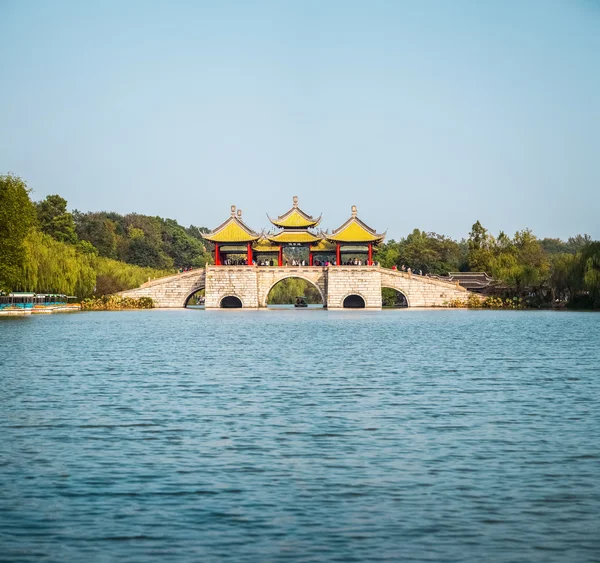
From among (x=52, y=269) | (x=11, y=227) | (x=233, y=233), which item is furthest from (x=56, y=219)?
(x=11, y=227)

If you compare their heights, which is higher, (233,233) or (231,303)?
(233,233)

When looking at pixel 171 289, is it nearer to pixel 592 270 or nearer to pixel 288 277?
pixel 288 277

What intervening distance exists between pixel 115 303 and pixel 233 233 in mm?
9045

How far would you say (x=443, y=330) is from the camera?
37.4m

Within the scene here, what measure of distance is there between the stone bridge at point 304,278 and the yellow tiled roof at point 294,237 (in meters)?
1.91

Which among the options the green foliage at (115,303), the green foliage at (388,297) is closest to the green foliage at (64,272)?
the green foliage at (115,303)

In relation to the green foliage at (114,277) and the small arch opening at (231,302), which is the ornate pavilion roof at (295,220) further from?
the green foliage at (114,277)

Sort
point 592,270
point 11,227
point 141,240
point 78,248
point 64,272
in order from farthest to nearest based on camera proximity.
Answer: point 141,240, point 78,248, point 64,272, point 592,270, point 11,227

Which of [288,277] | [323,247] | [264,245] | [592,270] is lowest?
[592,270]

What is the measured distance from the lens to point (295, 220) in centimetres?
6203

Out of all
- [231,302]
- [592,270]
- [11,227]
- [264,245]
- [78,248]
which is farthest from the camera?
[78,248]

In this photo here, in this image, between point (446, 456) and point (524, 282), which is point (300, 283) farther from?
point (446, 456)

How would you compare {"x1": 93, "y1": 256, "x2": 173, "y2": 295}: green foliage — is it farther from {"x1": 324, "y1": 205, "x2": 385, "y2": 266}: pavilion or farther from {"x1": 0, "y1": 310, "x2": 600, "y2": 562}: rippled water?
{"x1": 0, "y1": 310, "x2": 600, "y2": 562}: rippled water

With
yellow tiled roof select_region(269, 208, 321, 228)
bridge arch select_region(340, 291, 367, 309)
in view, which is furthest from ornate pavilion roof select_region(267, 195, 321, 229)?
bridge arch select_region(340, 291, 367, 309)
